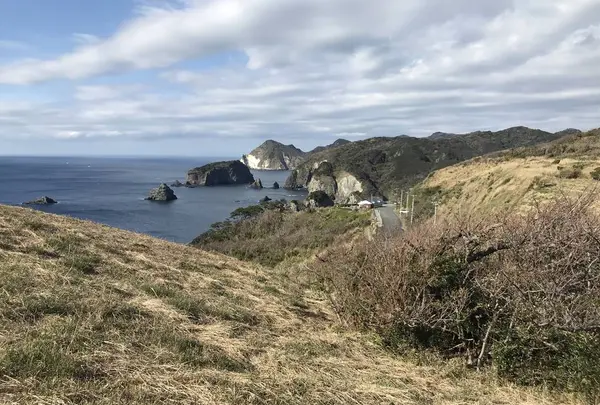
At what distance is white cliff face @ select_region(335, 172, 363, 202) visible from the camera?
477 ft

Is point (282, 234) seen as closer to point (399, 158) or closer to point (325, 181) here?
point (325, 181)

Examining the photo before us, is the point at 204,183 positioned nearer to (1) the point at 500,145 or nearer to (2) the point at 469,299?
(1) the point at 500,145

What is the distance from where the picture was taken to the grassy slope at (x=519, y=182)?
28.1 metres

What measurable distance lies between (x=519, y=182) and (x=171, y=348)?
1390 inches

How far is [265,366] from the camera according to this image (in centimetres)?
514

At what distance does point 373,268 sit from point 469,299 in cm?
145

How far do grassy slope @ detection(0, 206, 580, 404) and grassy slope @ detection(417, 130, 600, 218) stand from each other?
1199 cm

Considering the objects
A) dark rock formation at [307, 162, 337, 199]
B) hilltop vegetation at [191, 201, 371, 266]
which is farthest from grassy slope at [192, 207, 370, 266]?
dark rock formation at [307, 162, 337, 199]

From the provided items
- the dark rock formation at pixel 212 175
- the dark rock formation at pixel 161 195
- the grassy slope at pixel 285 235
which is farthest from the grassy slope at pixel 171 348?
the dark rock formation at pixel 212 175

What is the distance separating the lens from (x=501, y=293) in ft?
19.8

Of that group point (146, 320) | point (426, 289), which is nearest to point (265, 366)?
point (146, 320)

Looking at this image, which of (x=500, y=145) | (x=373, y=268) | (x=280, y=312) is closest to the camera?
(x=373, y=268)

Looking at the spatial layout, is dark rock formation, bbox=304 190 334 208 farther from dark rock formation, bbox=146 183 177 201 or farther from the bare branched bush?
the bare branched bush

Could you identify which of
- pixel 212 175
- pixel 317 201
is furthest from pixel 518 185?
pixel 212 175
